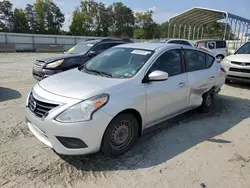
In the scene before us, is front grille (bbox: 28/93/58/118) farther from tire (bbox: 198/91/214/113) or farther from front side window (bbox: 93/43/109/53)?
front side window (bbox: 93/43/109/53)

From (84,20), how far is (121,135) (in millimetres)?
57080

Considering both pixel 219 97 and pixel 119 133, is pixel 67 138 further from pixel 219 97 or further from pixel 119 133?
pixel 219 97

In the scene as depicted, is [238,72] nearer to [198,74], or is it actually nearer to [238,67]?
[238,67]

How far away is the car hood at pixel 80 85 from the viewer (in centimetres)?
297

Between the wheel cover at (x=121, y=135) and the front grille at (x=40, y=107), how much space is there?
0.92m

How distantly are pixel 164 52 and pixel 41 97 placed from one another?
2244 mm

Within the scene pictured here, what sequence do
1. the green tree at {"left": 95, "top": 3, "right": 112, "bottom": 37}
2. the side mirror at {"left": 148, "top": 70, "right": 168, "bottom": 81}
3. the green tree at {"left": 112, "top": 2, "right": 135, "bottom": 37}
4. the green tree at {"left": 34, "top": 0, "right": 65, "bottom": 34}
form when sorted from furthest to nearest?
the green tree at {"left": 112, "top": 2, "right": 135, "bottom": 37}
the green tree at {"left": 95, "top": 3, "right": 112, "bottom": 37}
the green tree at {"left": 34, "top": 0, "right": 65, "bottom": 34}
the side mirror at {"left": 148, "top": 70, "right": 168, "bottom": 81}

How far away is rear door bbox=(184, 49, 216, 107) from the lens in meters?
4.55

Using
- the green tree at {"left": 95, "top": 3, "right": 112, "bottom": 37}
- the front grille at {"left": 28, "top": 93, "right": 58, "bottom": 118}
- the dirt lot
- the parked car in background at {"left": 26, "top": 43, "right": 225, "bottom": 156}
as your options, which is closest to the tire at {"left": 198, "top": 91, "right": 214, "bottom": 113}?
the parked car in background at {"left": 26, "top": 43, "right": 225, "bottom": 156}

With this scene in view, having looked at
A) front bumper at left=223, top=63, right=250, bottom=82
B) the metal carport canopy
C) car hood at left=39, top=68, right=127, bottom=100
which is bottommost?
front bumper at left=223, top=63, right=250, bottom=82

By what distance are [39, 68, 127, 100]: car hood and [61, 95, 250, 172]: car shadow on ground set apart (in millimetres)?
995

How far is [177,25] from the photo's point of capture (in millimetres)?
27656

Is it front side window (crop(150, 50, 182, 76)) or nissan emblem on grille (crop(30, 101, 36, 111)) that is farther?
front side window (crop(150, 50, 182, 76))

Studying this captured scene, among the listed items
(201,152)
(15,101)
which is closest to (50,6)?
(15,101)
